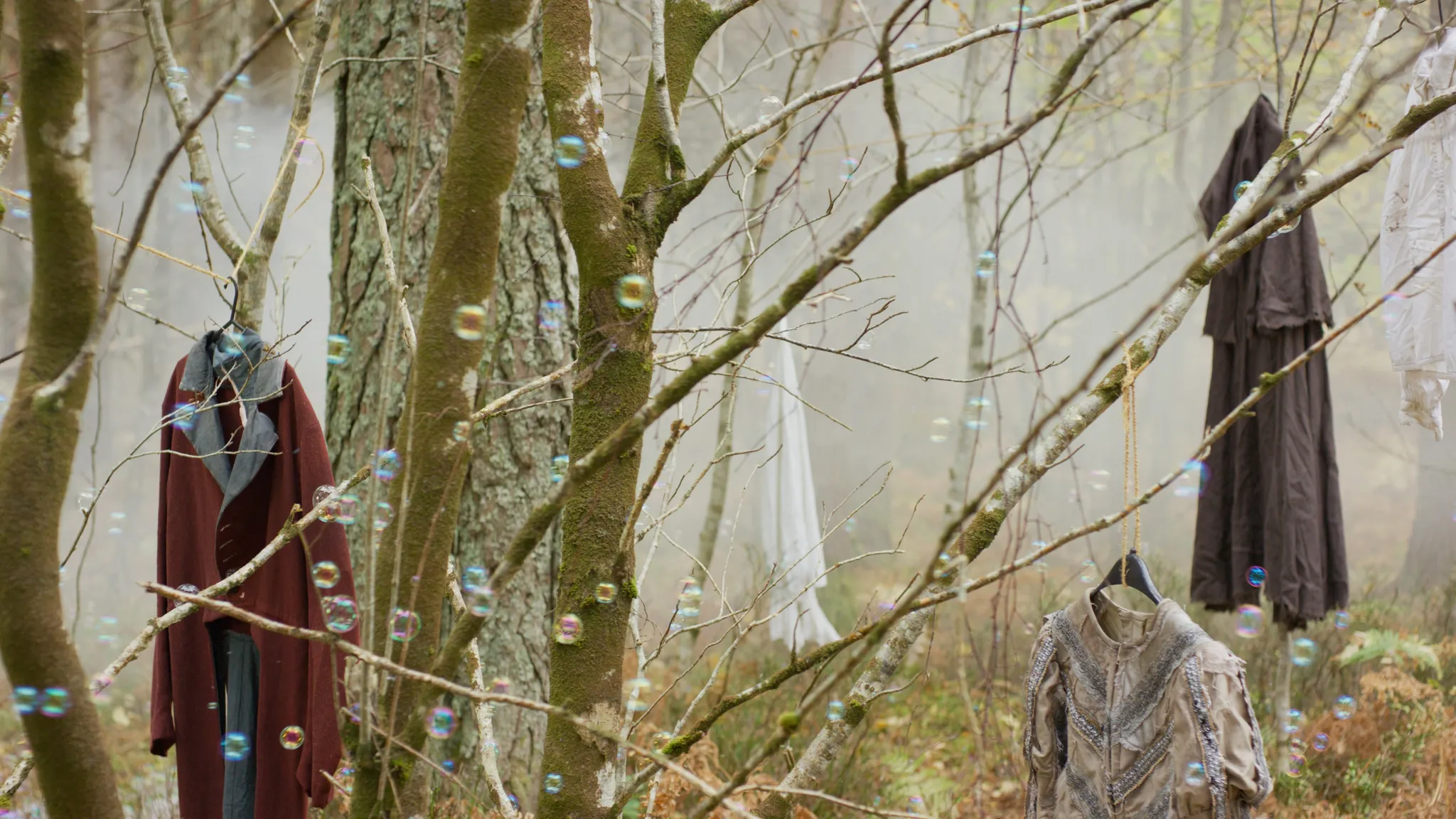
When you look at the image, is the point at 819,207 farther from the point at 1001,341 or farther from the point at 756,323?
the point at 756,323

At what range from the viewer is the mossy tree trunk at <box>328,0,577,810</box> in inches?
112

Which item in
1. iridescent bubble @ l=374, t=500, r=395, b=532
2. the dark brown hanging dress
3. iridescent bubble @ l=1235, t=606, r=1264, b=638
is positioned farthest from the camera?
the dark brown hanging dress

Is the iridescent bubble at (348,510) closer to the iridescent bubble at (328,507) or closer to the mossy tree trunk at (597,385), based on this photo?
the iridescent bubble at (328,507)

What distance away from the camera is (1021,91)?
33.7 ft

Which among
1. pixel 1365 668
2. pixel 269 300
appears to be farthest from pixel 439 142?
pixel 269 300

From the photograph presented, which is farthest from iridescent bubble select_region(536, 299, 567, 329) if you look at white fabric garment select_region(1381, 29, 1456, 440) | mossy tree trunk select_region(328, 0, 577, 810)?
white fabric garment select_region(1381, 29, 1456, 440)

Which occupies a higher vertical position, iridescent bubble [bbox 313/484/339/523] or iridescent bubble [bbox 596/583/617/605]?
iridescent bubble [bbox 313/484/339/523]

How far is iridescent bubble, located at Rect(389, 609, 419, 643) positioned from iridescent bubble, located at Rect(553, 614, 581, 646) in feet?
0.57

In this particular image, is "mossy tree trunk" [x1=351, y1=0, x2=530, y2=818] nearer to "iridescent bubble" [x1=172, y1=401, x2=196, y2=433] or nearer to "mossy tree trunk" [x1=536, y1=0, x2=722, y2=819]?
"mossy tree trunk" [x1=536, y1=0, x2=722, y2=819]

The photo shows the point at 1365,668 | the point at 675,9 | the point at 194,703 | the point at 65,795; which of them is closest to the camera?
the point at 65,795

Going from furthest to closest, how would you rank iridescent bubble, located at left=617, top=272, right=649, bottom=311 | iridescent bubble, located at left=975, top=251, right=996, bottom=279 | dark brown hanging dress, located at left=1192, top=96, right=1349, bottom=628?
dark brown hanging dress, located at left=1192, top=96, right=1349, bottom=628, iridescent bubble, located at left=975, top=251, right=996, bottom=279, iridescent bubble, located at left=617, top=272, right=649, bottom=311

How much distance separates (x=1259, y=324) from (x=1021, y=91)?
7.91 metres

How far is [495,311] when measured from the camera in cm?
277

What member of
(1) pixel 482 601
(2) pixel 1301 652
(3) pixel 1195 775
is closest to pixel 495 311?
(1) pixel 482 601
